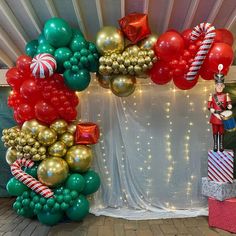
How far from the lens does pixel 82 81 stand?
3.52 meters

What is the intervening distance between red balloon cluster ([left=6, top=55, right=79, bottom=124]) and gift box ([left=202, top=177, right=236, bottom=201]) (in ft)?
6.41

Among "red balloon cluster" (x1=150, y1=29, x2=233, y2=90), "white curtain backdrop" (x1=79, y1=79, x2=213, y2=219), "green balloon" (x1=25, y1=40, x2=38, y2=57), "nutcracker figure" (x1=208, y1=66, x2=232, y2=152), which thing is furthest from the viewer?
"white curtain backdrop" (x1=79, y1=79, x2=213, y2=219)

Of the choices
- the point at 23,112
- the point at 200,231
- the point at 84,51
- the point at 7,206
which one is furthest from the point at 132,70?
the point at 7,206

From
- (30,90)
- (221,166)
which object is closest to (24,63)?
(30,90)

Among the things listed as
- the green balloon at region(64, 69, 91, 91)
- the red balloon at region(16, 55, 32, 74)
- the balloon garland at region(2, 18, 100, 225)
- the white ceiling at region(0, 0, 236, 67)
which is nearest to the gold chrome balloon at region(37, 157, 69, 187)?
the balloon garland at region(2, 18, 100, 225)

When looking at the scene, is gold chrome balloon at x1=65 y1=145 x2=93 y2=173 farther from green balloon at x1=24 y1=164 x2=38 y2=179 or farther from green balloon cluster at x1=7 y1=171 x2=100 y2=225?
green balloon at x1=24 y1=164 x2=38 y2=179

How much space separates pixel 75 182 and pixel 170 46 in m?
1.99

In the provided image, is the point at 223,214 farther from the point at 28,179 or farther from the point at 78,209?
the point at 28,179

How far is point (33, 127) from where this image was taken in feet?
11.9

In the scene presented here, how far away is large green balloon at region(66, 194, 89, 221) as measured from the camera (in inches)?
143

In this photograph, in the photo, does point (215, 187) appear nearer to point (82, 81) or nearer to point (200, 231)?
point (200, 231)

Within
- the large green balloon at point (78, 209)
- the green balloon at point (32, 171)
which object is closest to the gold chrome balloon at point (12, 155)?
the green balloon at point (32, 171)

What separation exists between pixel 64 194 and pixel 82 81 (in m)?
1.40

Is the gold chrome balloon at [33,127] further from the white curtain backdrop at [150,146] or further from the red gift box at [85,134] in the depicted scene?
the white curtain backdrop at [150,146]
